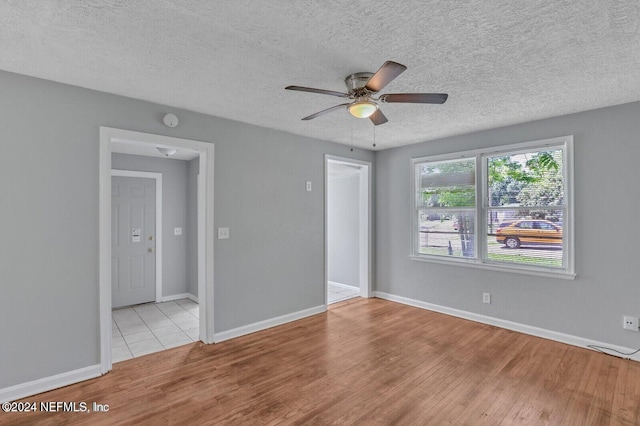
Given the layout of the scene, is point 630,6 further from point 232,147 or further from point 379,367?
point 232,147

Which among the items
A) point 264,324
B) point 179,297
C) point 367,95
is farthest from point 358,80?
point 179,297

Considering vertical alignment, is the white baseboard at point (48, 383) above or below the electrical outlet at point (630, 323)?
below

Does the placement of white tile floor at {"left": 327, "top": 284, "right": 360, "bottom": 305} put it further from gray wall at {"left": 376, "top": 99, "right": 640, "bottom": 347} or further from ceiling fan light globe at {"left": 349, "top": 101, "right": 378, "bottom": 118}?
ceiling fan light globe at {"left": 349, "top": 101, "right": 378, "bottom": 118}

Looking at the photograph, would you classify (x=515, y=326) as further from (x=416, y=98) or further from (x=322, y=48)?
(x=322, y=48)

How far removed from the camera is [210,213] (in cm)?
339

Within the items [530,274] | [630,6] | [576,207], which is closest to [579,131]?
[576,207]

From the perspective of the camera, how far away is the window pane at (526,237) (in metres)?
3.49

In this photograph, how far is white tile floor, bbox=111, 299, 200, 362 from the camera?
324 cm

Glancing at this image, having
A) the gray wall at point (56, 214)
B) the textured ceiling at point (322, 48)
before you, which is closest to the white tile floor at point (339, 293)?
the gray wall at point (56, 214)

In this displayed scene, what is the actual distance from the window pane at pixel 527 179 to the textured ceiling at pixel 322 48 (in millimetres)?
650

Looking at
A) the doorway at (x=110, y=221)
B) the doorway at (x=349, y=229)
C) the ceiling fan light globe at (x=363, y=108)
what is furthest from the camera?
the doorway at (x=349, y=229)

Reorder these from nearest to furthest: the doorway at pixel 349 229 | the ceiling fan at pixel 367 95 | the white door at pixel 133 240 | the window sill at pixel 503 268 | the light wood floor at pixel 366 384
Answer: the ceiling fan at pixel 367 95
the light wood floor at pixel 366 384
the window sill at pixel 503 268
the white door at pixel 133 240
the doorway at pixel 349 229

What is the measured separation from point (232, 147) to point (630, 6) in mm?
3302

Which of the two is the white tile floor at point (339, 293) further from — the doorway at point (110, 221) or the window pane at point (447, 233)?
the doorway at point (110, 221)
